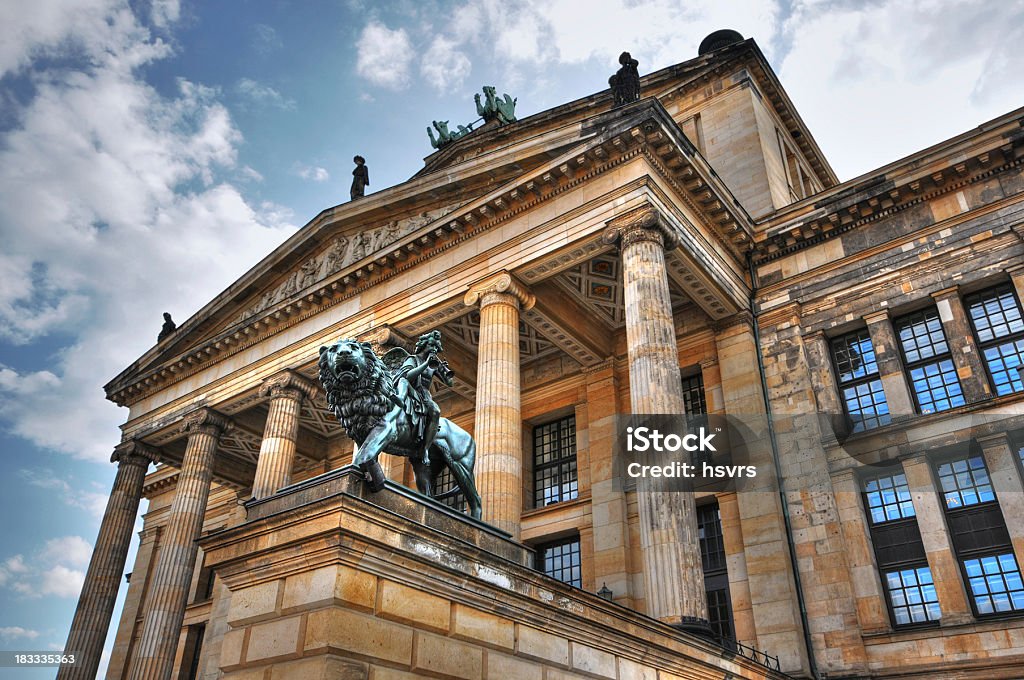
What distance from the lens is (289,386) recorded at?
23.8 m

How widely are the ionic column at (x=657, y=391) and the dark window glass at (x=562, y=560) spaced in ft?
24.8

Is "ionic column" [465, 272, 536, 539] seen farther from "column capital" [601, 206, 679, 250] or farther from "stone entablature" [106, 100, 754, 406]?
"column capital" [601, 206, 679, 250]

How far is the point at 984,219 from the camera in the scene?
18.0 meters

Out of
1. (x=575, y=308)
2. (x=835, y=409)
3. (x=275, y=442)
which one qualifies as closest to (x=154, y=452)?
(x=275, y=442)

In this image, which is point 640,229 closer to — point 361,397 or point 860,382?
point 860,382

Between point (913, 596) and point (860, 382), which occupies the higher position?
point (860, 382)

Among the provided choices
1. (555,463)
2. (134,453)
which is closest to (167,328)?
(134,453)

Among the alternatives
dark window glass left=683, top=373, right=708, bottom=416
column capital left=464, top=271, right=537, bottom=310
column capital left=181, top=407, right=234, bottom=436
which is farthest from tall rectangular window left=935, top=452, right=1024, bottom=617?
column capital left=181, top=407, right=234, bottom=436

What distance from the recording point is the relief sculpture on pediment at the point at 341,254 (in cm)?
2308

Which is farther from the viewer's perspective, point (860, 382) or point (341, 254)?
point (341, 254)

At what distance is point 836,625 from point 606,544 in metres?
6.11

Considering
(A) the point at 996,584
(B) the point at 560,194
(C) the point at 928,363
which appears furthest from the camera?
(B) the point at 560,194

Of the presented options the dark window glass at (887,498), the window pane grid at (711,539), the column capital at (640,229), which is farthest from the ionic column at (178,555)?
the dark window glass at (887,498)

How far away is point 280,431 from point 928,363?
17.4 meters
